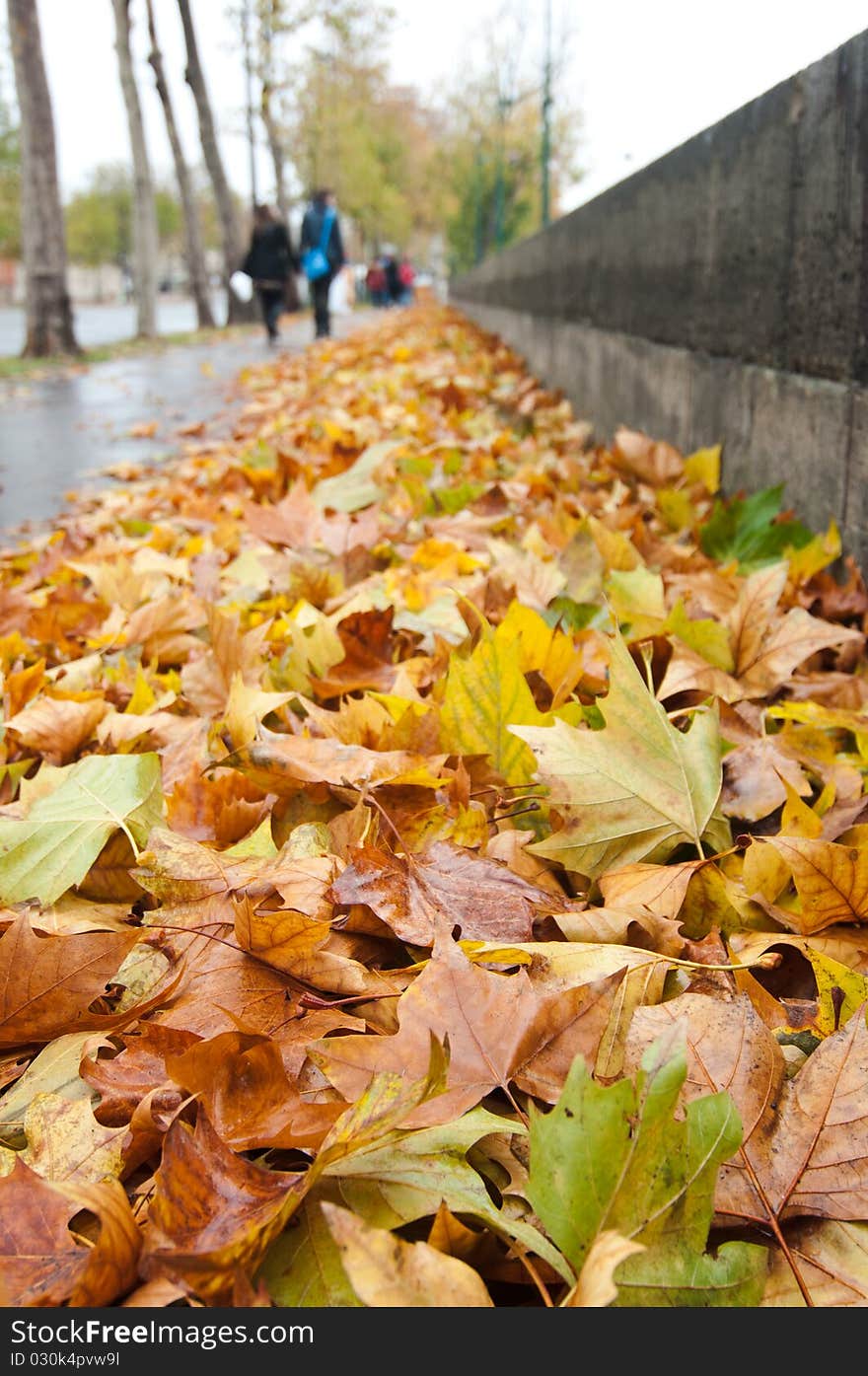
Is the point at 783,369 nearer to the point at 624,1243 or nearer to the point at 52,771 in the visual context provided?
the point at 52,771

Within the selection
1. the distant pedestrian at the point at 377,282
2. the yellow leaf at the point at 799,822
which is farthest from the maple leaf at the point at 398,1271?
the distant pedestrian at the point at 377,282

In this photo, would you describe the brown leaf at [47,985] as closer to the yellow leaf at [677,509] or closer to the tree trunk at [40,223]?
the yellow leaf at [677,509]

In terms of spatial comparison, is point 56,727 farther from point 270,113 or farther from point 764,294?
point 270,113

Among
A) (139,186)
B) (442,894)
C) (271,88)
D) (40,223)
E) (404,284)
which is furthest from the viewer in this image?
(404,284)

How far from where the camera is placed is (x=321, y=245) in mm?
18375

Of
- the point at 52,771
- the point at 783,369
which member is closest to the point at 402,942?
the point at 52,771

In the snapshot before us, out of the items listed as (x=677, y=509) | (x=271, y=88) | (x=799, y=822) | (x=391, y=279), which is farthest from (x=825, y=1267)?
(x=391, y=279)

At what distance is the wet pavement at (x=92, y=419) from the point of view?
5508mm

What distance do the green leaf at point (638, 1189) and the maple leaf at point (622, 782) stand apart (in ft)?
1.62

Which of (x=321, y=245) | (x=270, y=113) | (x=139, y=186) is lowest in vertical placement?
(x=321, y=245)

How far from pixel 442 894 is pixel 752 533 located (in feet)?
4.99

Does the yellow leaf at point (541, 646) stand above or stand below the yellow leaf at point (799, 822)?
above

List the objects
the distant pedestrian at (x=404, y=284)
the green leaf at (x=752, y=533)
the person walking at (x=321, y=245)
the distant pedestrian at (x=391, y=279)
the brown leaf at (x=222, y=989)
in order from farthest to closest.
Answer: the distant pedestrian at (x=404, y=284) → the distant pedestrian at (x=391, y=279) → the person walking at (x=321, y=245) → the green leaf at (x=752, y=533) → the brown leaf at (x=222, y=989)

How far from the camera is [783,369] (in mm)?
2551
